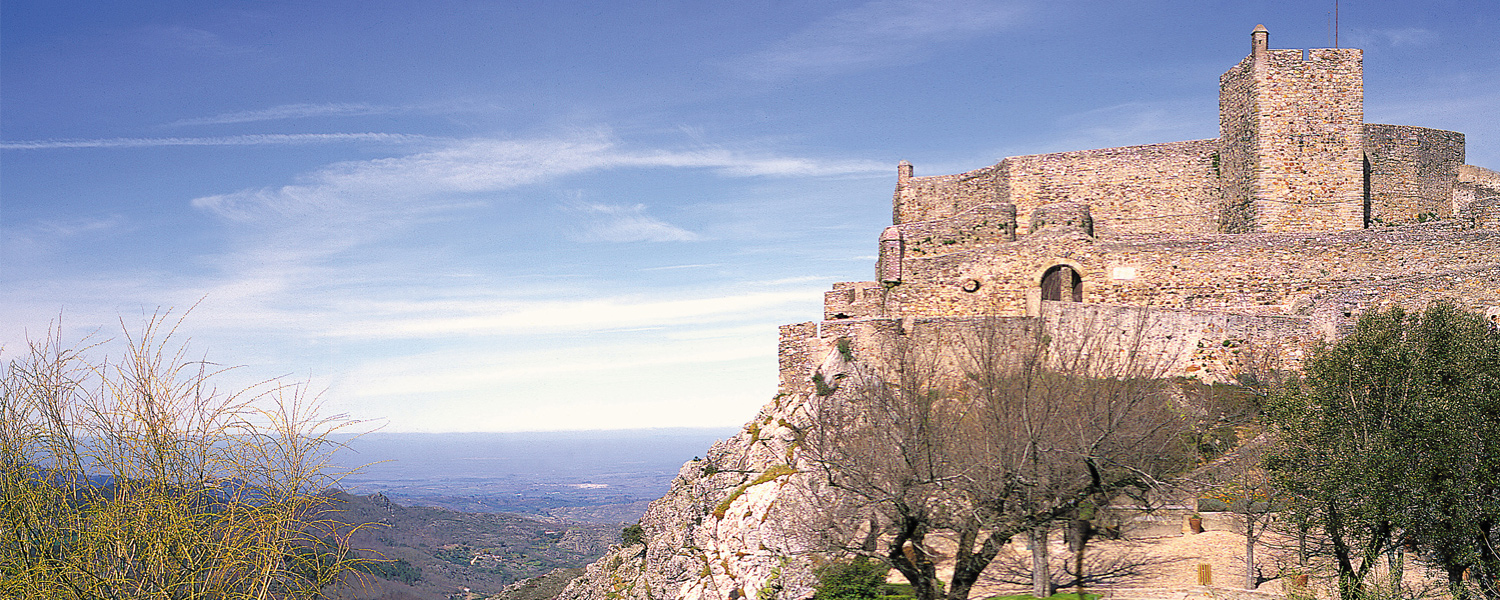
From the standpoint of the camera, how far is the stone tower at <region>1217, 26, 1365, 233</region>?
1183 inches

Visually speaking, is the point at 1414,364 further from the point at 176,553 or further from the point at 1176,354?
the point at 176,553

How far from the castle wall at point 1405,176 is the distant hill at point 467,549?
298ft

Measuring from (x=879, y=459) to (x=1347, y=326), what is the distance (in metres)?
13.4

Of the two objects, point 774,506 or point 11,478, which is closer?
point 11,478

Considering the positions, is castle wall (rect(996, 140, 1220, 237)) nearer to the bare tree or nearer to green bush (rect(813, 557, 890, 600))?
the bare tree

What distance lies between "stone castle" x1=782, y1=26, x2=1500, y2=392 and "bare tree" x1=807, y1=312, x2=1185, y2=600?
5.08 metres

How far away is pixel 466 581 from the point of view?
128m

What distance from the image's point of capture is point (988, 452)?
17844 millimetres

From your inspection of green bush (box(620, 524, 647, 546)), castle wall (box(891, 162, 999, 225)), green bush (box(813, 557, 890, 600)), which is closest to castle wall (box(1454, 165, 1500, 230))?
castle wall (box(891, 162, 999, 225))

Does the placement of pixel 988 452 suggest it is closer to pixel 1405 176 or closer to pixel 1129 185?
pixel 1129 185

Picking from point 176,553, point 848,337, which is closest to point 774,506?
point 848,337

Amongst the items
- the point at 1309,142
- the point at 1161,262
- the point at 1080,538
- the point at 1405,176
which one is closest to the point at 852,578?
the point at 1080,538

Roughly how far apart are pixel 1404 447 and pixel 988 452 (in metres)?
6.65

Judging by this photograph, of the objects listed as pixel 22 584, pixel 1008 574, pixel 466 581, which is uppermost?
pixel 22 584
